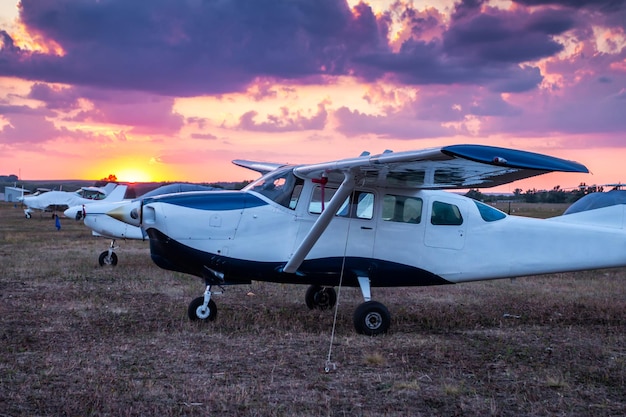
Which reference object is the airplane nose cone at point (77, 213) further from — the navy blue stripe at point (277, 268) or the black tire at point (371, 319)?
the black tire at point (371, 319)

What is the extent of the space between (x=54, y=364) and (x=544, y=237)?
7.14 meters

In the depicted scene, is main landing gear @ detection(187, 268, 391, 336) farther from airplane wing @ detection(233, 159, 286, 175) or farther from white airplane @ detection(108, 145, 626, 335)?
airplane wing @ detection(233, 159, 286, 175)

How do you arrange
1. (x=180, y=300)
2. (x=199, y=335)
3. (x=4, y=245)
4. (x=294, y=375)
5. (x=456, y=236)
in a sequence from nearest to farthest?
1. (x=294, y=375)
2. (x=199, y=335)
3. (x=456, y=236)
4. (x=180, y=300)
5. (x=4, y=245)

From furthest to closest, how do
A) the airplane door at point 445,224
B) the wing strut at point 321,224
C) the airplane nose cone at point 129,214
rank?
the airplane door at point 445,224 < the airplane nose cone at point 129,214 < the wing strut at point 321,224

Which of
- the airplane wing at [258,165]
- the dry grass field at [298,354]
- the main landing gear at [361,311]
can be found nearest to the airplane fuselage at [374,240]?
the main landing gear at [361,311]

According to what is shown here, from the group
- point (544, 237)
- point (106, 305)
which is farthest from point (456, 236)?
point (106, 305)

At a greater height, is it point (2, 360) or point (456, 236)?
point (456, 236)

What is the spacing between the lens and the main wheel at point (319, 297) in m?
10.6

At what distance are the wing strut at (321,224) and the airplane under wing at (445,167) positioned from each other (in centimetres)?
17

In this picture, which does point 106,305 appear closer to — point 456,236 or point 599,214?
point 456,236

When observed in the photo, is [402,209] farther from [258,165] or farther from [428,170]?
[258,165]

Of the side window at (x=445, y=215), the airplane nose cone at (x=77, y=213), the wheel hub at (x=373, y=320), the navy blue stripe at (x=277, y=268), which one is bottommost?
the wheel hub at (x=373, y=320)

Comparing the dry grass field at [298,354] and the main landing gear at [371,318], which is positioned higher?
the main landing gear at [371,318]

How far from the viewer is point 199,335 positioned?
8.21 m
